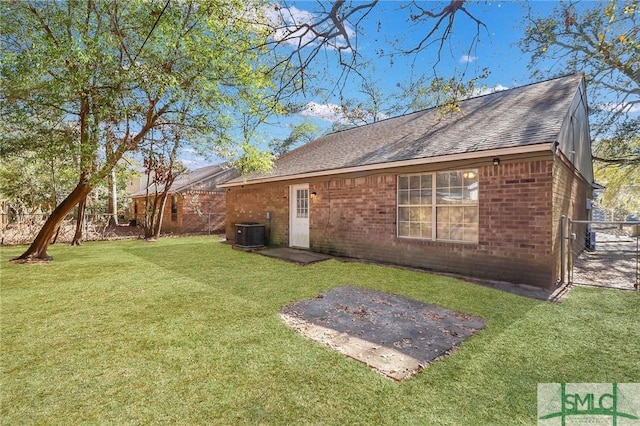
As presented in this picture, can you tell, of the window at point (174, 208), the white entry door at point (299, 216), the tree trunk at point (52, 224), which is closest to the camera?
the tree trunk at point (52, 224)

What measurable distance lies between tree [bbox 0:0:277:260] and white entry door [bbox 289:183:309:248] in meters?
3.27

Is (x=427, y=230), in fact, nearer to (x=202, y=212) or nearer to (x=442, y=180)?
(x=442, y=180)

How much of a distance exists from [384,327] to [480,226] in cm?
373

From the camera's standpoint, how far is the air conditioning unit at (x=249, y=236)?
10859 mm

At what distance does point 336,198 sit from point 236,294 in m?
4.72

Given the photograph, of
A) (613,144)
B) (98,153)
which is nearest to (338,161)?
(98,153)

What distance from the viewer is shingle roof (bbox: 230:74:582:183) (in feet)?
20.0

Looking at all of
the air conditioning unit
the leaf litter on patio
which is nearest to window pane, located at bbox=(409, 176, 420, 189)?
the leaf litter on patio

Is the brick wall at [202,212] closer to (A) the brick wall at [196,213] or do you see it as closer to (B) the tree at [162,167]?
(A) the brick wall at [196,213]

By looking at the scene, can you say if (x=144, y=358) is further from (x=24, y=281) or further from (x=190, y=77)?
Answer: (x=190, y=77)

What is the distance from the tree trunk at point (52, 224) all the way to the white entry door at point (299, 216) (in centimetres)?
601

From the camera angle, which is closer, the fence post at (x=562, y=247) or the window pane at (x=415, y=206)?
the fence post at (x=562, y=247)

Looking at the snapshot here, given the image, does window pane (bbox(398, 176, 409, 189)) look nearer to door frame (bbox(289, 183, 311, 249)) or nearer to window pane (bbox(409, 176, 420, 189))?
window pane (bbox(409, 176, 420, 189))

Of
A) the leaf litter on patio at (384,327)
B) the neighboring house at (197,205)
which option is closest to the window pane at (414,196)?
the leaf litter on patio at (384,327)
